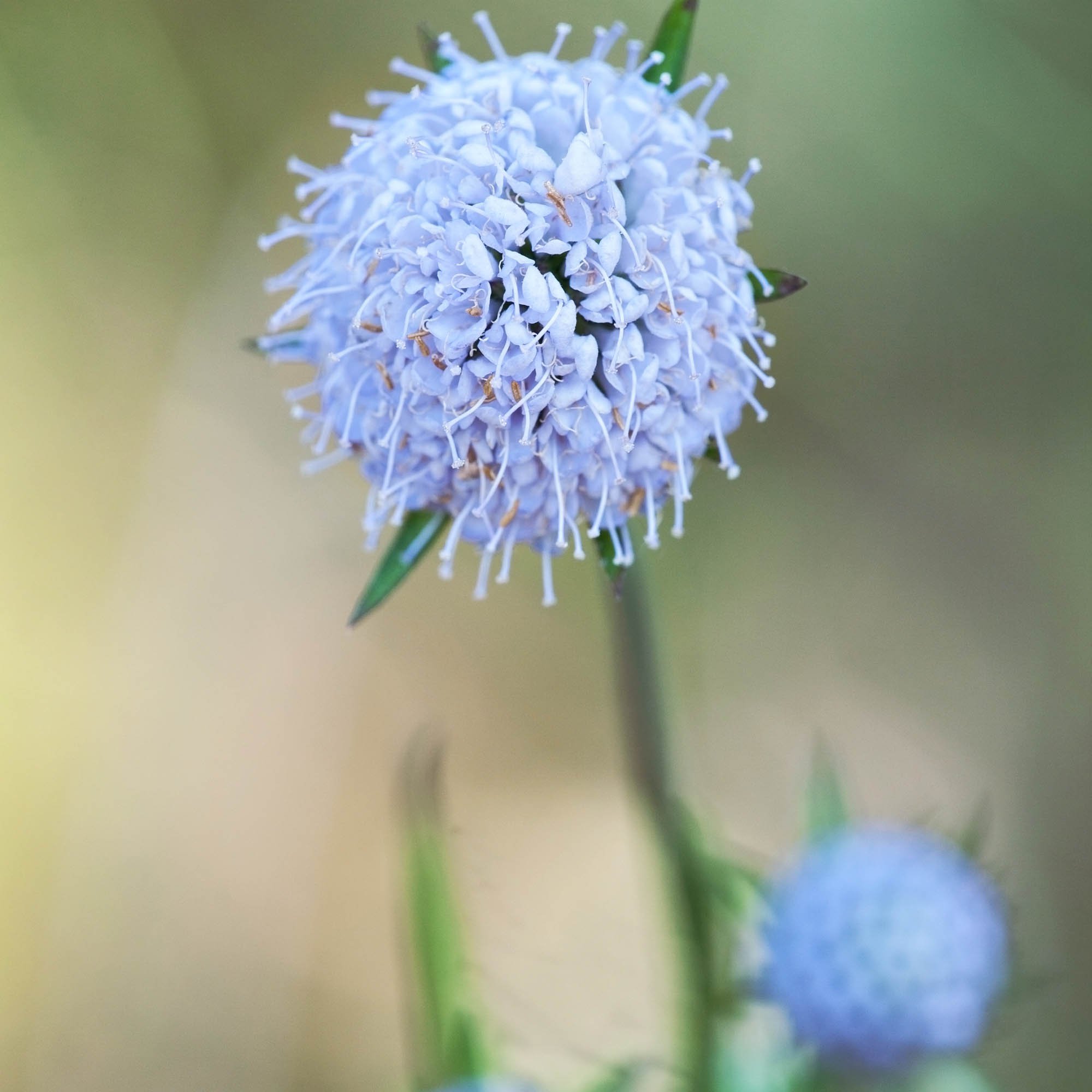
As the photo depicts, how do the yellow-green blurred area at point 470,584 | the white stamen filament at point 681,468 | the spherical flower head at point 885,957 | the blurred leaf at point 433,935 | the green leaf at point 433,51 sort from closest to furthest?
the white stamen filament at point 681,468, the green leaf at point 433,51, the spherical flower head at point 885,957, the blurred leaf at point 433,935, the yellow-green blurred area at point 470,584

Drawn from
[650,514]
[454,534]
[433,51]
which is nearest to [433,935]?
[454,534]

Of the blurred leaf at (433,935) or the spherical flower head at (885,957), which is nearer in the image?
the spherical flower head at (885,957)

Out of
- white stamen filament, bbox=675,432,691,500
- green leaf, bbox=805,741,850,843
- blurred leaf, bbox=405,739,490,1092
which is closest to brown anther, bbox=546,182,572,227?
white stamen filament, bbox=675,432,691,500

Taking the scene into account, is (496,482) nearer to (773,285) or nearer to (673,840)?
(773,285)

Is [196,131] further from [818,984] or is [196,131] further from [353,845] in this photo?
[818,984]

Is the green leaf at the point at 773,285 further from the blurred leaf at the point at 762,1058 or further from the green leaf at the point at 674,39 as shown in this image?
the blurred leaf at the point at 762,1058

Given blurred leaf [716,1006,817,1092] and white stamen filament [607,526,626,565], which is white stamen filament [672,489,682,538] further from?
blurred leaf [716,1006,817,1092]

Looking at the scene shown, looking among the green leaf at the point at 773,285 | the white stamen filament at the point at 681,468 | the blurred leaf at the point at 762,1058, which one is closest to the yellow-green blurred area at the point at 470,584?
the blurred leaf at the point at 762,1058
